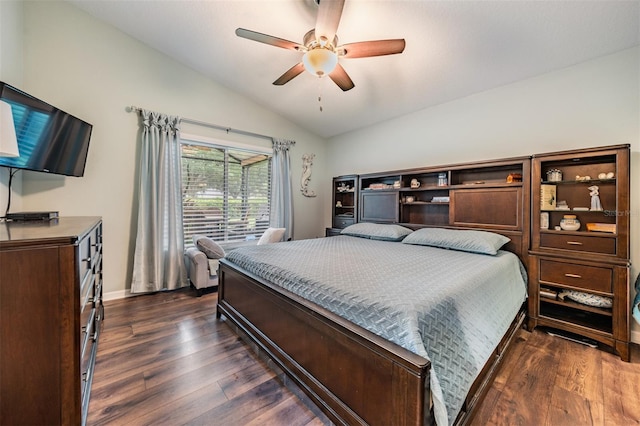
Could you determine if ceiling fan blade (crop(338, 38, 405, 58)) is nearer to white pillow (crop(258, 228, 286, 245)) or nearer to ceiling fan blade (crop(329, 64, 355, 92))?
Answer: ceiling fan blade (crop(329, 64, 355, 92))

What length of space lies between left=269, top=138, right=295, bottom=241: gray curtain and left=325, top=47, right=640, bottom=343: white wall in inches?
69.7

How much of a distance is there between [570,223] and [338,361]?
8.66ft

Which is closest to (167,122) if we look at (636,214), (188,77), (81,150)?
(188,77)

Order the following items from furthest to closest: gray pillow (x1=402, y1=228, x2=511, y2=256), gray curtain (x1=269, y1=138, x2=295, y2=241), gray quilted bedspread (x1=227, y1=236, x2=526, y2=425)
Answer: gray curtain (x1=269, y1=138, x2=295, y2=241) < gray pillow (x1=402, y1=228, x2=511, y2=256) < gray quilted bedspread (x1=227, y1=236, x2=526, y2=425)

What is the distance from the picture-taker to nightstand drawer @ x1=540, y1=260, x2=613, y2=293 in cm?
215

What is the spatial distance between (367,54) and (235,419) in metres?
2.84

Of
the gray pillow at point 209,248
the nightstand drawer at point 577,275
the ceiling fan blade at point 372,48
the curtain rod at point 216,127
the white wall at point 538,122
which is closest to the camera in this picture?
the ceiling fan blade at point 372,48

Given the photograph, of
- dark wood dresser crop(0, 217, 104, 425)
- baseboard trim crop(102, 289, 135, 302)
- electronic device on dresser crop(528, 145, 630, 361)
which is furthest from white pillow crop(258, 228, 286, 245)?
electronic device on dresser crop(528, 145, 630, 361)

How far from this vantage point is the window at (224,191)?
378cm

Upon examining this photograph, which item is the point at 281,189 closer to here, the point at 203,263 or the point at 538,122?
the point at 203,263

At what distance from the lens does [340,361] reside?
53.8 inches

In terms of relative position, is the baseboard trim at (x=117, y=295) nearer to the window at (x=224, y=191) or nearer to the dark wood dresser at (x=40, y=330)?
the window at (x=224, y=191)

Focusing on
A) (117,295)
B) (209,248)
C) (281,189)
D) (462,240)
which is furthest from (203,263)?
(462,240)

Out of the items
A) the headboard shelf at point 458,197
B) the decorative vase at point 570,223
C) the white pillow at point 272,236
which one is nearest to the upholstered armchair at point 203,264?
the white pillow at point 272,236
